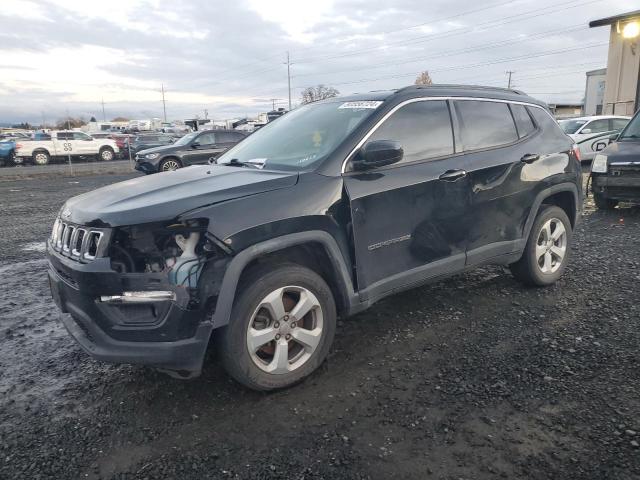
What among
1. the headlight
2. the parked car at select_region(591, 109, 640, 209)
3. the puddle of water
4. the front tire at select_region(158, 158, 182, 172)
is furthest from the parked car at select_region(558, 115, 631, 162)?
the puddle of water

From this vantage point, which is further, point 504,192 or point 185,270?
point 504,192

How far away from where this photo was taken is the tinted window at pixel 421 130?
3639 millimetres

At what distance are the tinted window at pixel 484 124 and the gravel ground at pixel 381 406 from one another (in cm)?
145

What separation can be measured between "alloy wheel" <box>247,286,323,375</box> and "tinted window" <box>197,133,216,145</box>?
15.6m

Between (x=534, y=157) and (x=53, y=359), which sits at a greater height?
(x=534, y=157)

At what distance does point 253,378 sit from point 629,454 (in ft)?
6.59

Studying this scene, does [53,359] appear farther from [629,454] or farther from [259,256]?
[629,454]

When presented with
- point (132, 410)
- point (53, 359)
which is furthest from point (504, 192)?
point (53, 359)

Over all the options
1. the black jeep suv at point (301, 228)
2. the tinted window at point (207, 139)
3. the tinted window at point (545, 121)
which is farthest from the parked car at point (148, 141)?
the black jeep suv at point (301, 228)

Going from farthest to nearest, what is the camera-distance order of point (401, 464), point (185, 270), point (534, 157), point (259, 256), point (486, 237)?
point (534, 157) < point (486, 237) < point (259, 256) < point (185, 270) < point (401, 464)

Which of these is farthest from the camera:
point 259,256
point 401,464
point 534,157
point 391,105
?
point 534,157

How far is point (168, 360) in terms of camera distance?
2688 mm

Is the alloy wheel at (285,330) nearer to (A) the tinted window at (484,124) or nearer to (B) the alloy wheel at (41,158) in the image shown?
(A) the tinted window at (484,124)

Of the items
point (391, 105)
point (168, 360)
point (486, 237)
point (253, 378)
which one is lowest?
point (253, 378)
